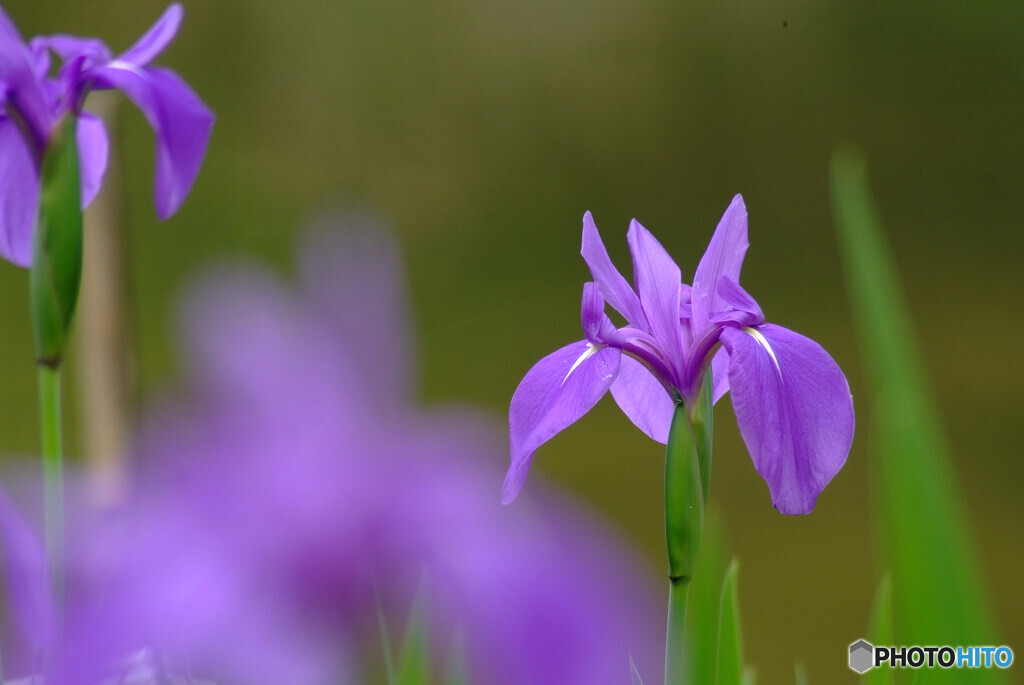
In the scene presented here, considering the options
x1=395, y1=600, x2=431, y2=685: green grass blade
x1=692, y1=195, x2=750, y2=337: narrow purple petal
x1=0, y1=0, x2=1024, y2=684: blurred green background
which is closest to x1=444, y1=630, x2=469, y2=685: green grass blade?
x1=395, y1=600, x2=431, y2=685: green grass blade

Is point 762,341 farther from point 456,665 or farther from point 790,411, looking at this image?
point 456,665

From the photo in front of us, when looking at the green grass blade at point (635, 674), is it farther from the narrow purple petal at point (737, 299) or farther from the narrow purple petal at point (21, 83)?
the narrow purple petal at point (21, 83)

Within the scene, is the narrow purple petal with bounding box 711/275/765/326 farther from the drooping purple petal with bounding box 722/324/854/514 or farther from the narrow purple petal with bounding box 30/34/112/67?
the narrow purple petal with bounding box 30/34/112/67

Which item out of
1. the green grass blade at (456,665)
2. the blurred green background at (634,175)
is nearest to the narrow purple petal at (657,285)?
the green grass blade at (456,665)

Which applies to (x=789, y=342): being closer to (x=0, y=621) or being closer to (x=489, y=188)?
(x=0, y=621)

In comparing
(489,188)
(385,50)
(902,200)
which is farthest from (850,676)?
(385,50)

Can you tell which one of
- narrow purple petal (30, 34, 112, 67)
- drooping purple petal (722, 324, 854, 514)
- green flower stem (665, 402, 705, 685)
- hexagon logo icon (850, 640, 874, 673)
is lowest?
hexagon logo icon (850, 640, 874, 673)

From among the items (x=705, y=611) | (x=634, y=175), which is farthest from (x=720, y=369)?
(x=634, y=175)
